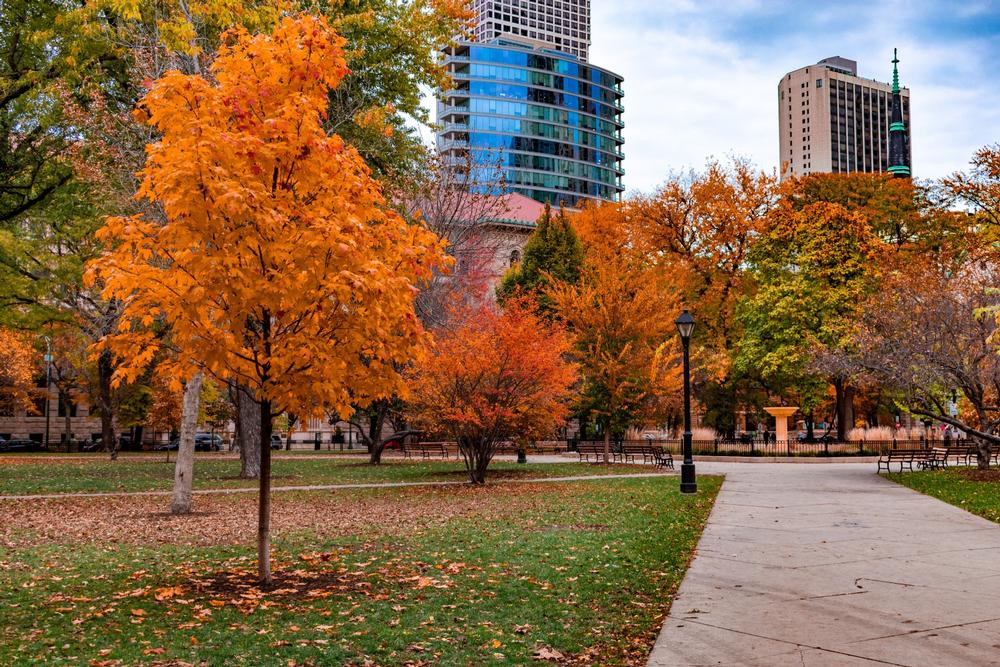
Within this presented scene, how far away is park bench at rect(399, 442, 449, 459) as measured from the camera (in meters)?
40.9

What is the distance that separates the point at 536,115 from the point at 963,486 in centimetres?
11869

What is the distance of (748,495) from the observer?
19844 mm

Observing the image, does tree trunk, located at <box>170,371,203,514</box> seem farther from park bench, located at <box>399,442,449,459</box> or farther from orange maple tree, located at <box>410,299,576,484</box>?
park bench, located at <box>399,442,449,459</box>

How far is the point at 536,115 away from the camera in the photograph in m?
134

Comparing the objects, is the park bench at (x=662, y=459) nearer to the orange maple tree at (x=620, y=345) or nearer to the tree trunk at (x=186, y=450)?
the orange maple tree at (x=620, y=345)

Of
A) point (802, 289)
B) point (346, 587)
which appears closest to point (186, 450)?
point (346, 587)

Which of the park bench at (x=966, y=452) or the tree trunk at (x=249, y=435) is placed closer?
the tree trunk at (x=249, y=435)

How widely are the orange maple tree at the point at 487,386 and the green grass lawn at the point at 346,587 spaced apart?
6.78 metres

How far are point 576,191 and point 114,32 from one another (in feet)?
399

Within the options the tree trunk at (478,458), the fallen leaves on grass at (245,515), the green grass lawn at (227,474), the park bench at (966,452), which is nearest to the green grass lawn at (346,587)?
the fallen leaves on grass at (245,515)

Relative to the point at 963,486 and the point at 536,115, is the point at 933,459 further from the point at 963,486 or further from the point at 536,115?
the point at 536,115

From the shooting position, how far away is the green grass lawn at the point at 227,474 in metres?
22.5

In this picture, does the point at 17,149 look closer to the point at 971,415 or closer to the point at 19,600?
the point at 19,600

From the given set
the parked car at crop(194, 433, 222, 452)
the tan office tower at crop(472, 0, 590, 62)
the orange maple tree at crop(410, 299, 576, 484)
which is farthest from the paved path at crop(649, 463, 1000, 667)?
the tan office tower at crop(472, 0, 590, 62)
